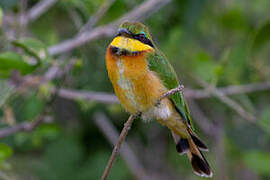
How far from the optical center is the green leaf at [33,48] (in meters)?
1.87

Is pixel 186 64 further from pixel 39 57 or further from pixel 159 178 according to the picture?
pixel 39 57

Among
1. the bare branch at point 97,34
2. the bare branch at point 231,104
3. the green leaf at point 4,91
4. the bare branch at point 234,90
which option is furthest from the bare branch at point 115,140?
the green leaf at point 4,91

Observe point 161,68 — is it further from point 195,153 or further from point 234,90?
point 234,90

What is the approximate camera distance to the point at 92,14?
2562 mm

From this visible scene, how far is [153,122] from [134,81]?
130 centimetres

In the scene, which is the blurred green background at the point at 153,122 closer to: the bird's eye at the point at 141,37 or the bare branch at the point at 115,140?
the bare branch at the point at 115,140

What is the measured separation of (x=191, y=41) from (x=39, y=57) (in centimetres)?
140

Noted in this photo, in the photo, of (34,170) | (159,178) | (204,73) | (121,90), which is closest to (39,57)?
(121,90)

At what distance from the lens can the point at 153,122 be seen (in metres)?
3.14

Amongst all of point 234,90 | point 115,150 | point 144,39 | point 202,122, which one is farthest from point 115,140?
point 115,150

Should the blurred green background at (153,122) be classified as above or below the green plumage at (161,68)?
above

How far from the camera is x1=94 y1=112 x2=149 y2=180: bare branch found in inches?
115

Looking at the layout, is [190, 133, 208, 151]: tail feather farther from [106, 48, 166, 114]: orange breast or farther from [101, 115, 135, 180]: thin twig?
[101, 115, 135, 180]: thin twig

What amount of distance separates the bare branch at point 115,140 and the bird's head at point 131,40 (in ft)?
3.59
